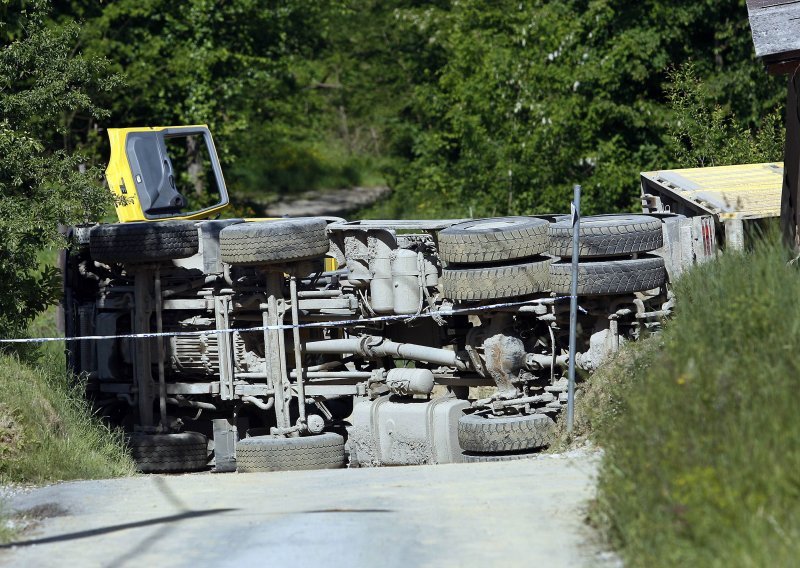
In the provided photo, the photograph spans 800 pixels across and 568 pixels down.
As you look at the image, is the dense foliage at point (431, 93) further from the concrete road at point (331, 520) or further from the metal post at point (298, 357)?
the concrete road at point (331, 520)

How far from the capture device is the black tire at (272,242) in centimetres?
1150

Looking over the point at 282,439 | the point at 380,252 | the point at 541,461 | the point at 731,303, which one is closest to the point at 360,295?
the point at 380,252

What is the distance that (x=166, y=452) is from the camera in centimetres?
1225

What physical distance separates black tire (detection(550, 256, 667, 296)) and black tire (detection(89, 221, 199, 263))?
150 inches

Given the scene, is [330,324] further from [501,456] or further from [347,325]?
[501,456]

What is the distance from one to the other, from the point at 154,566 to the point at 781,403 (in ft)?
10.4

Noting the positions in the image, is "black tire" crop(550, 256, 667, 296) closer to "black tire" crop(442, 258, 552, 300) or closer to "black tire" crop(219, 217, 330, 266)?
"black tire" crop(442, 258, 552, 300)

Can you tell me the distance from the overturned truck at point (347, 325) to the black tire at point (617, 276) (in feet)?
0.05

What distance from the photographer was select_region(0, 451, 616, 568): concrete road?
21.1 feet

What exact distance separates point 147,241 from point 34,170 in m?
1.25

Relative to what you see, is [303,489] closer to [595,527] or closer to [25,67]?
[595,527]

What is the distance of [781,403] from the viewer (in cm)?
616

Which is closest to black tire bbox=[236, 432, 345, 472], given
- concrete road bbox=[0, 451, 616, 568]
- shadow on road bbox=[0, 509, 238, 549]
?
concrete road bbox=[0, 451, 616, 568]

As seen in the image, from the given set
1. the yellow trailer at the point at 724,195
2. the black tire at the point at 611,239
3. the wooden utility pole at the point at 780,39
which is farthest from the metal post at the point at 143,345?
the wooden utility pole at the point at 780,39
